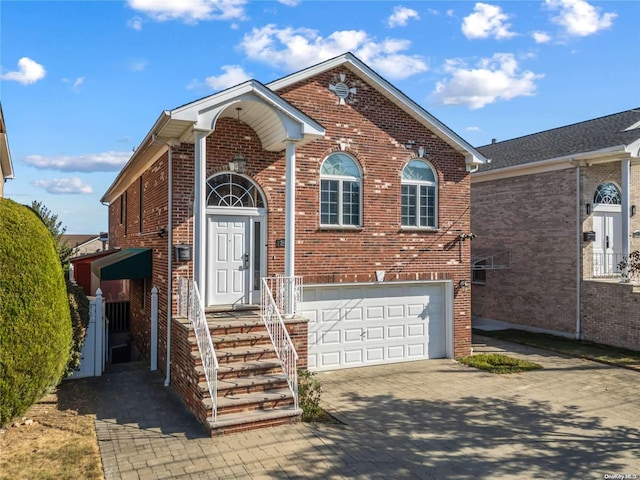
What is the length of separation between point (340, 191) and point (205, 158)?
133 inches

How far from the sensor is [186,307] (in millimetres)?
9477

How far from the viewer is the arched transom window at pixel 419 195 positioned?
12.5 m

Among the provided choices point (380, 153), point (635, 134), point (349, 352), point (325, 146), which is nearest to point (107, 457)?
point (349, 352)

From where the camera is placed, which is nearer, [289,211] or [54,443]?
[54,443]

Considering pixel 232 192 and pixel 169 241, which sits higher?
pixel 232 192

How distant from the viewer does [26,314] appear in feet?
22.3

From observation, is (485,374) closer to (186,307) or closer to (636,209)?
(186,307)

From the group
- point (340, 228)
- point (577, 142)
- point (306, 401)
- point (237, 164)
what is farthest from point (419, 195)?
point (577, 142)

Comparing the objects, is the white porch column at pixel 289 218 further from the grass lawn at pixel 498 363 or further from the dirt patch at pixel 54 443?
the grass lawn at pixel 498 363

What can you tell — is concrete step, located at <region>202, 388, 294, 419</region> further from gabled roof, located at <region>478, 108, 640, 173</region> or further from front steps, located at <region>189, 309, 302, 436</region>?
gabled roof, located at <region>478, 108, 640, 173</region>

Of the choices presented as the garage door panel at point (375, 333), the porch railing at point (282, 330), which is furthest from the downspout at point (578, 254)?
the porch railing at point (282, 330)

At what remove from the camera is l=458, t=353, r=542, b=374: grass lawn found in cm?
1156

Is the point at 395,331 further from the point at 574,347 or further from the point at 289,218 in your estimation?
the point at 574,347

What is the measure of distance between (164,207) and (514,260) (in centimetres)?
1237
